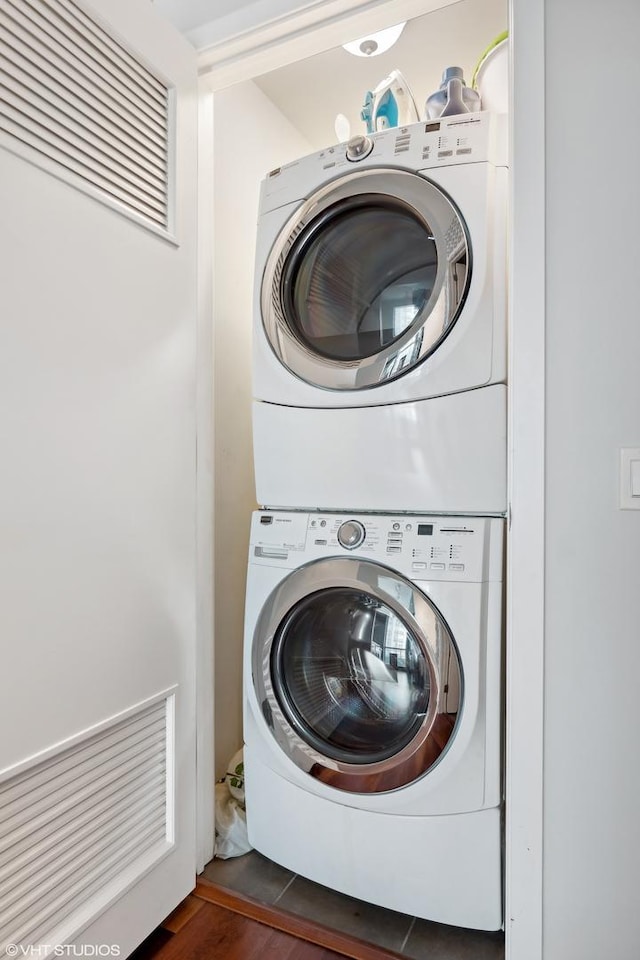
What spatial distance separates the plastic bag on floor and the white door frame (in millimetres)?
724

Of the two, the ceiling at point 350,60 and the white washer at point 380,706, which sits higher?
the ceiling at point 350,60

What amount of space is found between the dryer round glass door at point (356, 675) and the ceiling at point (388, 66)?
60.2 inches

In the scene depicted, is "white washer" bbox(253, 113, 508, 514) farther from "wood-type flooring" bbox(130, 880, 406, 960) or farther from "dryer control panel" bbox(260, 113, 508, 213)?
"wood-type flooring" bbox(130, 880, 406, 960)

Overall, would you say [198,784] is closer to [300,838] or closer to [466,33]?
[300,838]

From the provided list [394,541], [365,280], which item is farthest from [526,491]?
[365,280]

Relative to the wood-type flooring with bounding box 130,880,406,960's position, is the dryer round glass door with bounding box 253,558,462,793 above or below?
above

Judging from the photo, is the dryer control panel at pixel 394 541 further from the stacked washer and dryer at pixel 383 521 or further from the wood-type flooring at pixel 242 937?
the wood-type flooring at pixel 242 937

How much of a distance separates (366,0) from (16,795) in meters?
1.71

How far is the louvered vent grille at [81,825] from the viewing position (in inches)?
36.9

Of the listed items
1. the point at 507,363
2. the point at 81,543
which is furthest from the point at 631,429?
the point at 81,543

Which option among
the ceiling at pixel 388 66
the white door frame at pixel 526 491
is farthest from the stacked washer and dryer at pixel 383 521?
the ceiling at pixel 388 66

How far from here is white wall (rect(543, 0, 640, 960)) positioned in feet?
3.23

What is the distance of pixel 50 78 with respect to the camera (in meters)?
1.00

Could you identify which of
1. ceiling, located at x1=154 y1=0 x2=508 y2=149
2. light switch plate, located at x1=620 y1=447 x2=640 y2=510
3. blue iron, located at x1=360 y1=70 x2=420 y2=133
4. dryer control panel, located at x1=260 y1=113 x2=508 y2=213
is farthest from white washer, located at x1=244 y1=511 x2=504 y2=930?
ceiling, located at x1=154 y1=0 x2=508 y2=149
